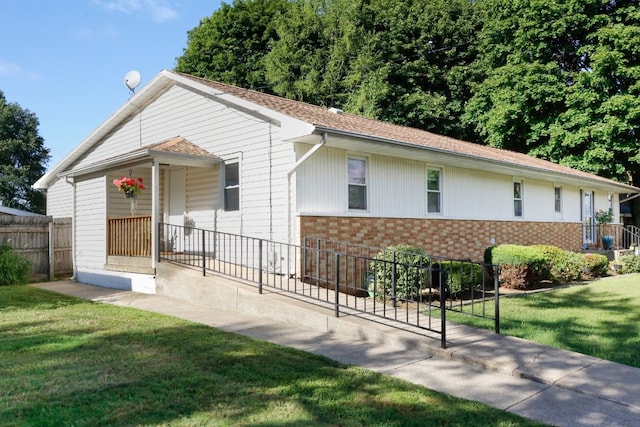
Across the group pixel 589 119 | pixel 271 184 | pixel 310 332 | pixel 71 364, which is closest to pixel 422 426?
pixel 310 332

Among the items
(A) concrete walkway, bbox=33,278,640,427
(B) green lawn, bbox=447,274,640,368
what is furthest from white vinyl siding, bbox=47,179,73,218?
(B) green lawn, bbox=447,274,640,368

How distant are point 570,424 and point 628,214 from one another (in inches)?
1127

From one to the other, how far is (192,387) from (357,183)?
7.04 meters

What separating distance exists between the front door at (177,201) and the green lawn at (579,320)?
23.2 feet

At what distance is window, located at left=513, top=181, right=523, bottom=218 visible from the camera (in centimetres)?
1636

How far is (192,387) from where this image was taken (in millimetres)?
4531

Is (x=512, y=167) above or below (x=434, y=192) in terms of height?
above

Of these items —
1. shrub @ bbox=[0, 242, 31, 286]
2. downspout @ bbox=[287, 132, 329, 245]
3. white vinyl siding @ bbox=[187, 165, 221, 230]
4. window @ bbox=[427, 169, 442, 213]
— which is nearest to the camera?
downspout @ bbox=[287, 132, 329, 245]

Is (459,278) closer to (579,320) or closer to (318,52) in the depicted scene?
(579,320)

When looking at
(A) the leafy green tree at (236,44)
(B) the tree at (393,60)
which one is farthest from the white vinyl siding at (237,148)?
(A) the leafy green tree at (236,44)

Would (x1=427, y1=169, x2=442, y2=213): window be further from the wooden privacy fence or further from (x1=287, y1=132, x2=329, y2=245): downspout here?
the wooden privacy fence

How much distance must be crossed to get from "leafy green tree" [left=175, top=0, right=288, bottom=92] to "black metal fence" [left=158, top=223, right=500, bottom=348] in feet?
72.1

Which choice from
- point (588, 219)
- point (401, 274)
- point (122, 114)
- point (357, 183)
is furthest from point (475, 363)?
point (588, 219)

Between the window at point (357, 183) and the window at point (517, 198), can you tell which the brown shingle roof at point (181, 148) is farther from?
the window at point (517, 198)
